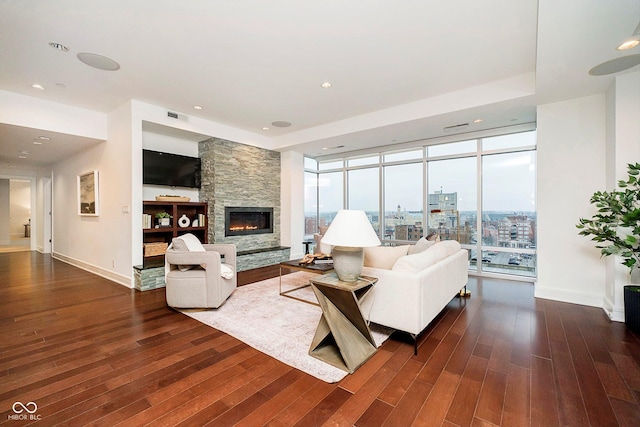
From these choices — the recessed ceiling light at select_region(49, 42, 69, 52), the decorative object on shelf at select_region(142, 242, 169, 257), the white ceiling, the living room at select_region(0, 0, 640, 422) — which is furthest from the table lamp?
the decorative object on shelf at select_region(142, 242, 169, 257)

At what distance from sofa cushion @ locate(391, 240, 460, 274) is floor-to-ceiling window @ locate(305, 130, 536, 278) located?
258cm

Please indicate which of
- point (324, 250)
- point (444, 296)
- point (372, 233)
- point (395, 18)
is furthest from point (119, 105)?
point (444, 296)

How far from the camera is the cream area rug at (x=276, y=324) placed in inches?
87.6

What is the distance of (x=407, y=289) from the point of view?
2389mm

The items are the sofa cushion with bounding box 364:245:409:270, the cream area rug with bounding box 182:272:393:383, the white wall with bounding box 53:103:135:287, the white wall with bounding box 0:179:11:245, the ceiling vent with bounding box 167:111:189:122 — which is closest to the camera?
the cream area rug with bounding box 182:272:393:383

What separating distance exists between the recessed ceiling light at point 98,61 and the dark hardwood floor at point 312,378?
2.94 meters

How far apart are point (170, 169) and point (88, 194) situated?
167 centimetres

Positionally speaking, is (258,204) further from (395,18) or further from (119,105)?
(395,18)

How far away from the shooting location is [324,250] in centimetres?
458

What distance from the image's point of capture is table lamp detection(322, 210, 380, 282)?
7.43 ft

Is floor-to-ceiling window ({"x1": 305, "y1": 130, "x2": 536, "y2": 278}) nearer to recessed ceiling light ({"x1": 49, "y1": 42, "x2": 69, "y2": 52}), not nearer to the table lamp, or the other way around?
the table lamp

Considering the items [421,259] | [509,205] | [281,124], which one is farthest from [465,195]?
[281,124]

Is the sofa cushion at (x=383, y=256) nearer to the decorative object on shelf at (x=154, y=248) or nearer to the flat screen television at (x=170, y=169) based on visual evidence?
the decorative object on shelf at (x=154, y=248)

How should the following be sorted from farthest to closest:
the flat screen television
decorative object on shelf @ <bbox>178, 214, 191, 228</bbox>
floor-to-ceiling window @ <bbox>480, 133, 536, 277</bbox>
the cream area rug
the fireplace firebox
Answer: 1. the fireplace firebox
2. decorative object on shelf @ <bbox>178, 214, 191, 228</bbox>
3. the flat screen television
4. floor-to-ceiling window @ <bbox>480, 133, 536, 277</bbox>
5. the cream area rug
